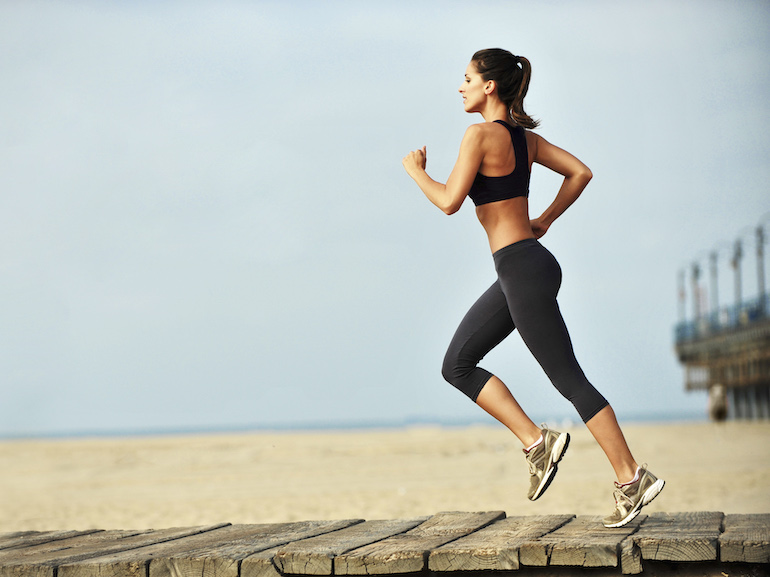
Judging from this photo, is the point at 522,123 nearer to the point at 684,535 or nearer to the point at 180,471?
the point at 684,535

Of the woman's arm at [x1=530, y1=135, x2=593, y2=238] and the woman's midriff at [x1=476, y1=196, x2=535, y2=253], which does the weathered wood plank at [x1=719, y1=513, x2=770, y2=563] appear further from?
the woman's arm at [x1=530, y1=135, x2=593, y2=238]

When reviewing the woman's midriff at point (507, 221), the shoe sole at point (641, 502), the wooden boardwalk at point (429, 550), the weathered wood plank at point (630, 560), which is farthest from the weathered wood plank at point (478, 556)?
the woman's midriff at point (507, 221)

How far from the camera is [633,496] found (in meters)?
3.97

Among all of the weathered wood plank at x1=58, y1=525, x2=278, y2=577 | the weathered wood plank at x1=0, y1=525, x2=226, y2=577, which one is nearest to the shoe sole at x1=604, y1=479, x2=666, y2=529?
the weathered wood plank at x1=58, y1=525, x2=278, y2=577

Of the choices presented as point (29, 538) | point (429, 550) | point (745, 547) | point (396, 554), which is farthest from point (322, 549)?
point (29, 538)

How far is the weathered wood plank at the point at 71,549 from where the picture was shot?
366 cm

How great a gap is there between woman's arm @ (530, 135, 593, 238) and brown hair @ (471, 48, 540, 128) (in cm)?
19

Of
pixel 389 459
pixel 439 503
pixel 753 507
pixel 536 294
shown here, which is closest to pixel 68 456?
pixel 389 459

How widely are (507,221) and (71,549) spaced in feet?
9.16

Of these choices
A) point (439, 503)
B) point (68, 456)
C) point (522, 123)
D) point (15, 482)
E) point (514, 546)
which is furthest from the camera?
point (68, 456)

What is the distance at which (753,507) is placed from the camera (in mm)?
10875

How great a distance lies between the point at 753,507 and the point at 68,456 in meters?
22.7

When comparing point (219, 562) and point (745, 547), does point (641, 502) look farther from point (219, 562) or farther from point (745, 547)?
point (219, 562)

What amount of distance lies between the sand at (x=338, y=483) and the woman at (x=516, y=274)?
682 centimetres
